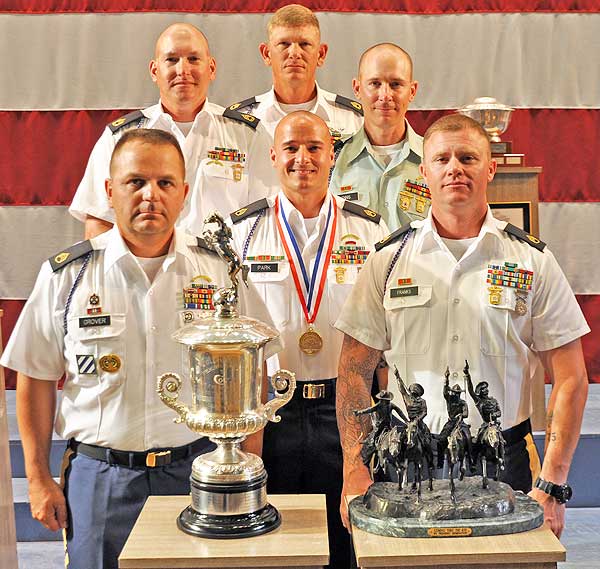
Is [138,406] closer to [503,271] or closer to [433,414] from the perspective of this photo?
[433,414]

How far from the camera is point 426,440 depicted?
216cm

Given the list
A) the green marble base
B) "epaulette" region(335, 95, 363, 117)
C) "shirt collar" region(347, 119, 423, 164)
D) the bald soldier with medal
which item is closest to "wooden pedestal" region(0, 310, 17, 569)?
the bald soldier with medal

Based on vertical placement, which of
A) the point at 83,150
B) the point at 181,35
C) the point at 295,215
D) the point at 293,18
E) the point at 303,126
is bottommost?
the point at 295,215

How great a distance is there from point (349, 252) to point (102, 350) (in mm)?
962

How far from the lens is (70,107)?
17.7ft

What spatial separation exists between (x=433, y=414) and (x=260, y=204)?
40.6 inches

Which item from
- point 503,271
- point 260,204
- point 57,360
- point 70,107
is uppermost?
point 70,107

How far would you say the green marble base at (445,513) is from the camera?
2066mm

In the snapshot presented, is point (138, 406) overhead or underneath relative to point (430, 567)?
overhead

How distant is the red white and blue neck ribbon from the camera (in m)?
3.28

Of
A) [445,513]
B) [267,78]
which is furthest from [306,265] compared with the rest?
[267,78]

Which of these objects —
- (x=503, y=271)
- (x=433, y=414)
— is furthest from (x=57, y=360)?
(x=503, y=271)

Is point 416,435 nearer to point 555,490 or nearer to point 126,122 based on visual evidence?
point 555,490

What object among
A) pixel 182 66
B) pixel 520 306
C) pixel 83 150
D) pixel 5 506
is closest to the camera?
pixel 520 306
